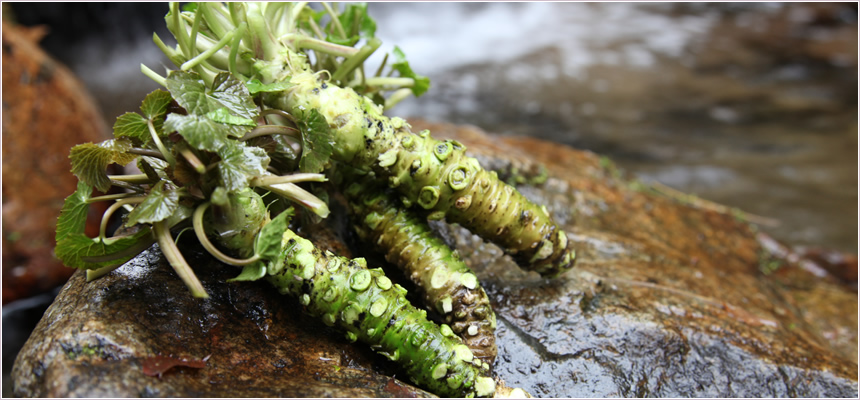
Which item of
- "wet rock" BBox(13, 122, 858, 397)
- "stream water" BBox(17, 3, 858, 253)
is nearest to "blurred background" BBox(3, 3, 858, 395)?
"stream water" BBox(17, 3, 858, 253)

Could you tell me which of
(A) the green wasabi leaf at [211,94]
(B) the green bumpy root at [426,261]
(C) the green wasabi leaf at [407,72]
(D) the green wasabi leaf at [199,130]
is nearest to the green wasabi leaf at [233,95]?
(A) the green wasabi leaf at [211,94]

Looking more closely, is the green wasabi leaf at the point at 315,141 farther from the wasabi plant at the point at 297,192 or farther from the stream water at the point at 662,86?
the stream water at the point at 662,86

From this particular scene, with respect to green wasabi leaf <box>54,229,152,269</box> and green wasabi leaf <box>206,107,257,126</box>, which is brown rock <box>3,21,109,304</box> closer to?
green wasabi leaf <box>54,229,152,269</box>

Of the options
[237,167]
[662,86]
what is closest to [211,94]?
[237,167]

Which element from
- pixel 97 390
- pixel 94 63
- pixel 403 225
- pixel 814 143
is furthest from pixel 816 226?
pixel 94 63

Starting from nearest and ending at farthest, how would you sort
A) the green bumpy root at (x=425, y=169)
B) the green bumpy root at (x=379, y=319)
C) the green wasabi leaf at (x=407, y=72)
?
the green bumpy root at (x=379, y=319), the green bumpy root at (x=425, y=169), the green wasabi leaf at (x=407, y=72)

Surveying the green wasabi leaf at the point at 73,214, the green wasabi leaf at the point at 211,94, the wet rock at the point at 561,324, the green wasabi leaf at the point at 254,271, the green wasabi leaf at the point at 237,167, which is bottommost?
the wet rock at the point at 561,324

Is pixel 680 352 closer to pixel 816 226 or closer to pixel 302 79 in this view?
pixel 302 79
